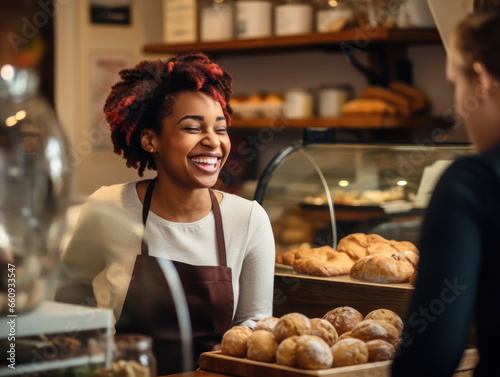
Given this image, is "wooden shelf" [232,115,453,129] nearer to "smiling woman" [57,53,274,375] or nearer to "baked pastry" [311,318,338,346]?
"smiling woman" [57,53,274,375]

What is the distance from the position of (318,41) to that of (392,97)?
48 cm

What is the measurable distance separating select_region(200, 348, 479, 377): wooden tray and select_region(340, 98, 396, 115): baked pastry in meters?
1.99

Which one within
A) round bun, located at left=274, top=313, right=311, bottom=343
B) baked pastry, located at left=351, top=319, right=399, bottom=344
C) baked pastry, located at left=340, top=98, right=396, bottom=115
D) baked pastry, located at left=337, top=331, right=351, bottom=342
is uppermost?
baked pastry, located at left=340, top=98, right=396, bottom=115

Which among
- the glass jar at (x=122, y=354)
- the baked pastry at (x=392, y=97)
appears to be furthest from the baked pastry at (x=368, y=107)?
the glass jar at (x=122, y=354)

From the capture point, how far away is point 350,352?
1161mm

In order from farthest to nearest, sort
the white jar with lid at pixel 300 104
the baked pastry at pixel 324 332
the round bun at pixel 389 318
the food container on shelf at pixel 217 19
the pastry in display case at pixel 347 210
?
the food container on shelf at pixel 217 19, the white jar with lid at pixel 300 104, the pastry in display case at pixel 347 210, the round bun at pixel 389 318, the baked pastry at pixel 324 332

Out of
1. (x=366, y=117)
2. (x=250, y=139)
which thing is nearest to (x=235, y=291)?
Answer: (x=366, y=117)

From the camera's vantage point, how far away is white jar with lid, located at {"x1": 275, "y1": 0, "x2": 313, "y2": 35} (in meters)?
3.44

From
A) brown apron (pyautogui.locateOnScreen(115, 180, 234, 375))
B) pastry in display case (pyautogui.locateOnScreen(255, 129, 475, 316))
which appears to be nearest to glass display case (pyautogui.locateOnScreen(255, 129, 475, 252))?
pastry in display case (pyautogui.locateOnScreen(255, 129, 475, 316))

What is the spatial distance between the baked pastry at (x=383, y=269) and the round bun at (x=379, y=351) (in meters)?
0.65

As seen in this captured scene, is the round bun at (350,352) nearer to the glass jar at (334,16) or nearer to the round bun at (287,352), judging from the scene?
the round bun at (287,352)

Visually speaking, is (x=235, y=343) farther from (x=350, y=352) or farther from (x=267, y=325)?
(x=350, y=352)

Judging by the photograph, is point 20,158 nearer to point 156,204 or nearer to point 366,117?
point 156,204

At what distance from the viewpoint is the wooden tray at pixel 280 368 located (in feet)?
3.67
